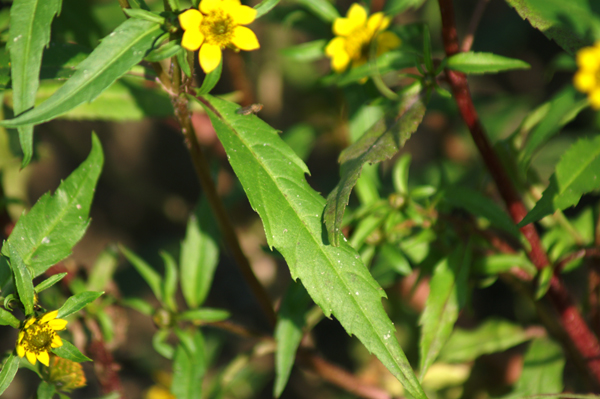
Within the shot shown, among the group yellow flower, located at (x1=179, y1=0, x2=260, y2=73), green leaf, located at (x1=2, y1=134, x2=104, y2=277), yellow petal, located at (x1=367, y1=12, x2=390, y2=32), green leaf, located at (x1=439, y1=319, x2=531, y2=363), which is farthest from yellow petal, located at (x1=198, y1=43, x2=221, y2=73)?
green leaf, located at (x1=439, y1=319, x2=531, y2=363)

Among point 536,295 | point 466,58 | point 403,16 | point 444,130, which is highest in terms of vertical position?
point 466,58

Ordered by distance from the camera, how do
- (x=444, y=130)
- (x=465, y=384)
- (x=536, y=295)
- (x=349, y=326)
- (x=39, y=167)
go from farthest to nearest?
(x=39, y=167) → (x=444, y=130) → (x=465, y=384) → (x=536, y=295) → (x=349, y=326)

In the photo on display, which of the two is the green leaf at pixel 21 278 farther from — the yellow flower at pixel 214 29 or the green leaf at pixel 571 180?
the green leaf at pixel 571 180

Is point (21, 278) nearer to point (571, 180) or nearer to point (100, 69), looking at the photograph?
point (100, 69)

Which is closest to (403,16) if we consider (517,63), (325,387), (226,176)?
(226,176)

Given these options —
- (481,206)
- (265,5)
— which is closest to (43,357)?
(265,5)

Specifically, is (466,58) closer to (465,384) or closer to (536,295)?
(536,295)

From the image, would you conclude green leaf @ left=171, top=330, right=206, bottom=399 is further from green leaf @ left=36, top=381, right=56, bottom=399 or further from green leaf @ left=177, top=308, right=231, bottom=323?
green leaf @ left=36, top=381, right=56, bottom=399
